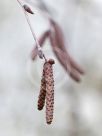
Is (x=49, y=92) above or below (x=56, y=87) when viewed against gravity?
above

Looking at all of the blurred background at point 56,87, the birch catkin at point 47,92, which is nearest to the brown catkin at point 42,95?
the birch catkin at point 47,92

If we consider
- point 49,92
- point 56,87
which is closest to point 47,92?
point 49,92

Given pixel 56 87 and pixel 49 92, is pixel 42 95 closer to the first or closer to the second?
pixel 49 92

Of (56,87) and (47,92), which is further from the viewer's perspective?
(56,87)

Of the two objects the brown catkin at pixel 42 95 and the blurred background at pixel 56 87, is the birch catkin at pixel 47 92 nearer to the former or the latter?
the brown catkin at pixel 42 95

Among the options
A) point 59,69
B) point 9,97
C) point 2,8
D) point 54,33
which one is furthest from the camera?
point 2,8

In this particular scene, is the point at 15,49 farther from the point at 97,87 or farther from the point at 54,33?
the point at 54,33

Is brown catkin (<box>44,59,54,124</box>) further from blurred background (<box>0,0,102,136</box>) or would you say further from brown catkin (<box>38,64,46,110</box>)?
blurred background (<box>0,0,102,136</box>)

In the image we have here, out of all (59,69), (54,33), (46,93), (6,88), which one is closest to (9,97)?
(6,88)

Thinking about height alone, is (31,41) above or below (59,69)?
below
